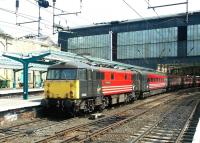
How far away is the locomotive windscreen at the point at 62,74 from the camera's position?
1902 cm

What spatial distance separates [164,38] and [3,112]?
60607 millimetres

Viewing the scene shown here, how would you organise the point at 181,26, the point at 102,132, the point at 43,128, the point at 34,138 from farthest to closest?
1. the point at 181,26
2. the point at 43,128
3. the point at 102,132
4. the point at 34,138

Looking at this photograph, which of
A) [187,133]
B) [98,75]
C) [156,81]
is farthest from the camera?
[156,81]

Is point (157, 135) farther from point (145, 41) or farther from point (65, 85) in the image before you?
point (145, 41)

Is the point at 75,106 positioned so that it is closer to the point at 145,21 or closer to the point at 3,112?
the point at 3,112

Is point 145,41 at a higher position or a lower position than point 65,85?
higher

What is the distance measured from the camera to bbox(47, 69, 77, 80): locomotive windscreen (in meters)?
19.0

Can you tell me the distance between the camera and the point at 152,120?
18312mm

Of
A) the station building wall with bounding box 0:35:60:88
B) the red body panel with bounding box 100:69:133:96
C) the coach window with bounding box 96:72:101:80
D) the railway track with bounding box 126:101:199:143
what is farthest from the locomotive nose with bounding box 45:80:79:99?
the station building wall with bounding box 0:35:60:88

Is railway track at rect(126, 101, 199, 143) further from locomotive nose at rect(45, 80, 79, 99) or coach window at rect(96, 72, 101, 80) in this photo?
coach window at rect(96, 72, 101, 80)

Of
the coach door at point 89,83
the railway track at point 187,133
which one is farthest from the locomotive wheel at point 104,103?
the railway track at point 187,133

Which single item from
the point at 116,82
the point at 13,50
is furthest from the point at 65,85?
the point at 13,50

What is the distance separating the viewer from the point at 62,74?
1942 cm

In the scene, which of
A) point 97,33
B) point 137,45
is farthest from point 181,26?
point 97,33
